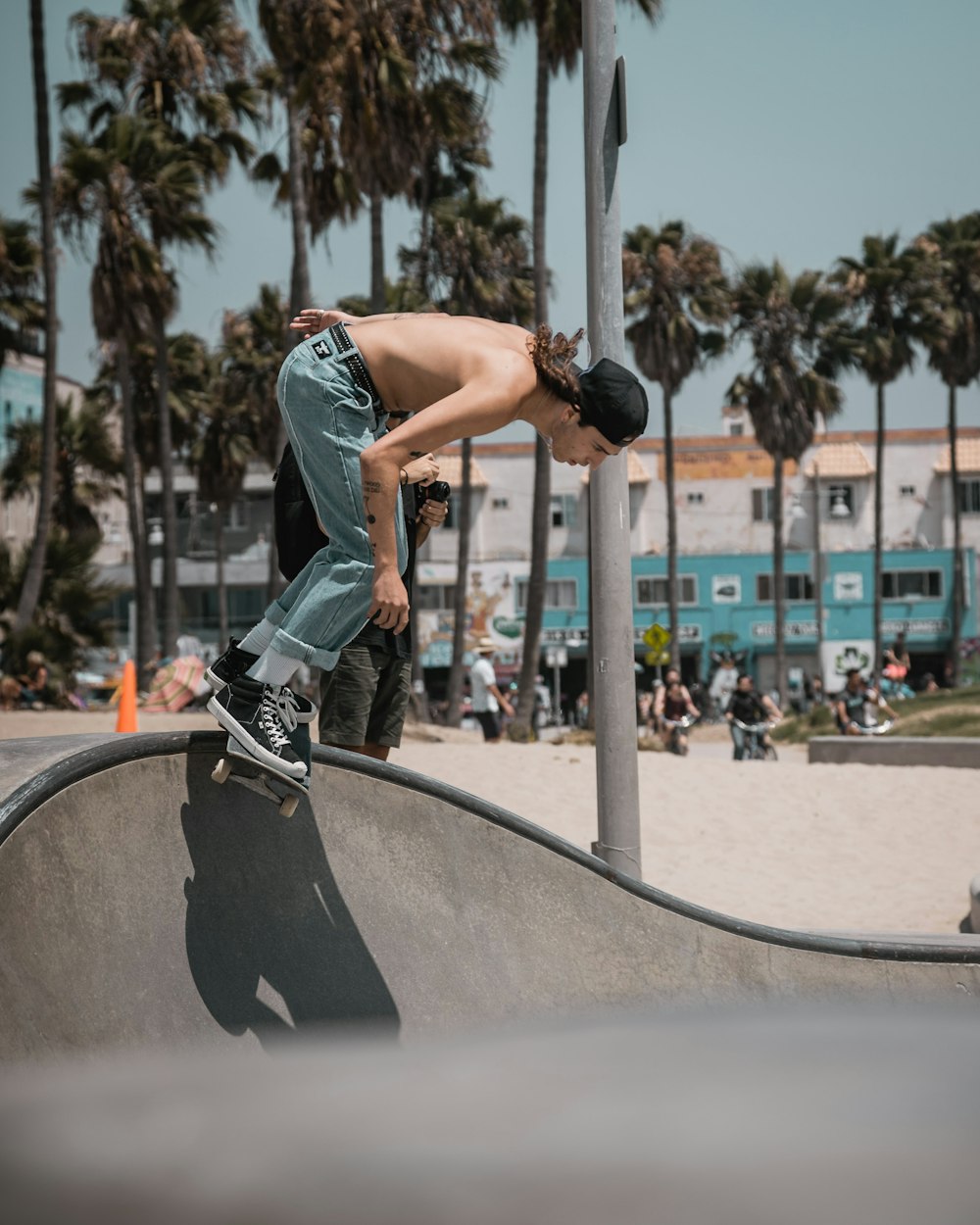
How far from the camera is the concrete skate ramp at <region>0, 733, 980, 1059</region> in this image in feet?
10.3

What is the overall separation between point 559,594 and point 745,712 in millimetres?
35135

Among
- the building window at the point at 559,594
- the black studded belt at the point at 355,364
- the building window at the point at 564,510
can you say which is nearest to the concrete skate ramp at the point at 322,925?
the black studded belt at the point at 355,364

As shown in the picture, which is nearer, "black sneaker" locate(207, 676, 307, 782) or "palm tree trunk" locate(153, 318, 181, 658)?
"black sneaker" locate(207, 676, 307, 782)

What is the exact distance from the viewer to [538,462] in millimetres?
21781

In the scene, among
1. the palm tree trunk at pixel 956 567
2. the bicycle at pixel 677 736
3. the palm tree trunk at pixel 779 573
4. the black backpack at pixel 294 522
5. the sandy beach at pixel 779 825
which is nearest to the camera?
the black backpack at pixel 294 522

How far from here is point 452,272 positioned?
1080 inches

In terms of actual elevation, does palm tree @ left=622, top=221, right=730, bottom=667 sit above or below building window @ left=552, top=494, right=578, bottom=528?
above

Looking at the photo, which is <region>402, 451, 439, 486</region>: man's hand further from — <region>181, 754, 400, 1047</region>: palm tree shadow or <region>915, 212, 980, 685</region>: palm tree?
<region>915, 212, 980, 685</region>: palm tree

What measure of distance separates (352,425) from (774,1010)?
7.36 ft

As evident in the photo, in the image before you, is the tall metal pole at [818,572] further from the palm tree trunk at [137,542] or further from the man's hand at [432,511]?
the man's hand at [432,511]

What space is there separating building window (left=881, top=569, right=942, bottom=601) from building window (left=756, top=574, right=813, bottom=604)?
10.4ft

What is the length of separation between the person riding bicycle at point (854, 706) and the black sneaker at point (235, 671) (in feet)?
57.6

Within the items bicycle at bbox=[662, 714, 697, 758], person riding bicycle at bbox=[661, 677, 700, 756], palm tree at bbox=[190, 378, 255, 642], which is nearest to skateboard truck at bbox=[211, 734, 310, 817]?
bicycle at bbox=[662, 714, 697, 758]

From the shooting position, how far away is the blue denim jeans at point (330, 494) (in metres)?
3.61
